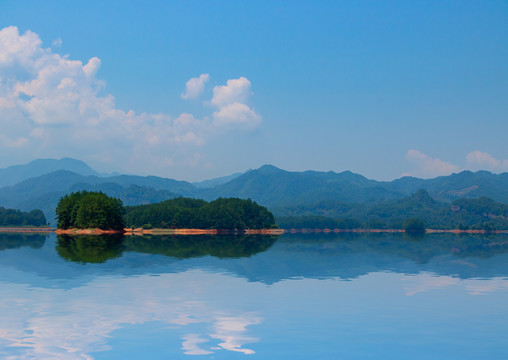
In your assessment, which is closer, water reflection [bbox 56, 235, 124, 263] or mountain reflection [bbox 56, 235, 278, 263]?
water reflection [bbox 56, 235, 124, 263]

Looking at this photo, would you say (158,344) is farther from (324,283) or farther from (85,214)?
(85,214)

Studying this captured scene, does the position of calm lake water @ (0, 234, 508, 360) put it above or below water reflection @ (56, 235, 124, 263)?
below

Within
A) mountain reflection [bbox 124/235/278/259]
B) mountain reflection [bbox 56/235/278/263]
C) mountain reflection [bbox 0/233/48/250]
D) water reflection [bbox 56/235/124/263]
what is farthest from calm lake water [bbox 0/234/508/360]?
mountain reflection [bbox 0/233/48/250]

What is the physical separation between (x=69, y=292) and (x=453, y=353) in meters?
28.7

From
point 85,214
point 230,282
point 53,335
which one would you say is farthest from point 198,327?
point 85,214

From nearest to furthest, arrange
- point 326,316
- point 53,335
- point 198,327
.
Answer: point 53,335 < point 198,327 < point 326,316

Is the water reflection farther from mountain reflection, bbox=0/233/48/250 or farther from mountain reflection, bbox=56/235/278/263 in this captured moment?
mountain reflection, bbox=0/233/48/250

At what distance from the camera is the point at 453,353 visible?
24562 mm

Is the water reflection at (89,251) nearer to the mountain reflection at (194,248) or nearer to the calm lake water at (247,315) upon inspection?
the mountain reflection at (194,248)

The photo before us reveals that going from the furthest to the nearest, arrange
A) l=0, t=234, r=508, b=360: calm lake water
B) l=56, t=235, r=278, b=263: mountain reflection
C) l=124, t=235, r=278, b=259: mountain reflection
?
l=124, t=235, r=278, b=259: mountain reflection < l=56, t=235, r=278, b=263: mountain reflection < l=0, t=234, r=508, b=360: calm lake water

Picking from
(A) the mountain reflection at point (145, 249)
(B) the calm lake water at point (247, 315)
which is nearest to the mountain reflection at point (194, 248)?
(A) the mountain reflection at point (145, 249)

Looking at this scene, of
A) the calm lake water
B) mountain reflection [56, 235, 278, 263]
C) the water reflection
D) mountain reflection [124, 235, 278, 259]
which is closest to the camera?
the calm lake water

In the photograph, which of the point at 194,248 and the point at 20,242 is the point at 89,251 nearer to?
the point at 194,248

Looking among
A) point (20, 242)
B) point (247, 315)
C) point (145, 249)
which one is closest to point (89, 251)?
point (145, 249)
